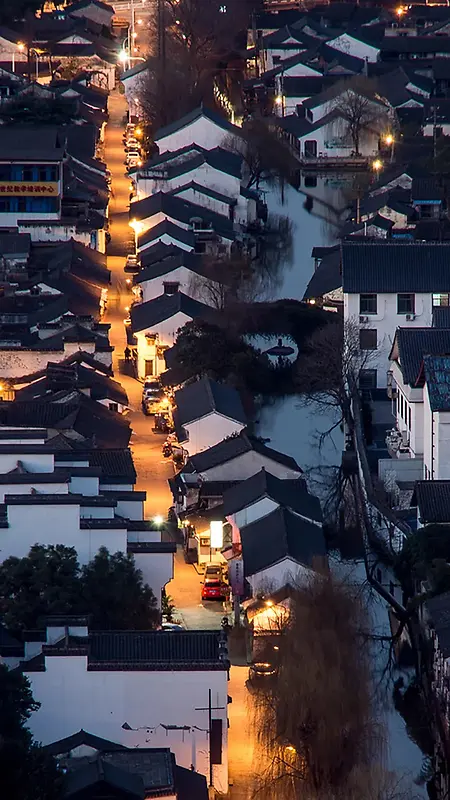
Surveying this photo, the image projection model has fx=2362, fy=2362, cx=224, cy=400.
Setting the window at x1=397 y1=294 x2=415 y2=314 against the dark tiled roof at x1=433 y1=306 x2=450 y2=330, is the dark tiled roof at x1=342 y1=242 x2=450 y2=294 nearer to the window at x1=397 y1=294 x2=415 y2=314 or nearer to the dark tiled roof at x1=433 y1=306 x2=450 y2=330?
the window at x1=397 y1=294 x2=415 y2=314

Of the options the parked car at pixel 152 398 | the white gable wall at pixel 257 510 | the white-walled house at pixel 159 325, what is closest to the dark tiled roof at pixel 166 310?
the white-walled house at pixel 159 325

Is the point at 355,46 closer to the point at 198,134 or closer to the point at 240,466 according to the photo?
the point at 198,134

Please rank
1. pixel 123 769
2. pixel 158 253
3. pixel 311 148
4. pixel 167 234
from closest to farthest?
pixel 123 769 → pixel 158 253 → pixel 167 234 → pixel 311 148

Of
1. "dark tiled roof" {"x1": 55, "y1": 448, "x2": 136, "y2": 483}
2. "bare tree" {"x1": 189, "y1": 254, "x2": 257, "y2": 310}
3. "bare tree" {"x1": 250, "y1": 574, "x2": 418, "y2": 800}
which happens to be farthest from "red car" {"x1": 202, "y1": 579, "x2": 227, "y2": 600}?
"bare tree" {"x1": 189, "y1": 254, "x2": 257, "y2": 310}

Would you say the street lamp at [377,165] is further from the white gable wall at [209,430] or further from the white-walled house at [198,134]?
the white gable wall at [209,430]

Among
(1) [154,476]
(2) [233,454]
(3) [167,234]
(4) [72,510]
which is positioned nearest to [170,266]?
(3) [167,234]

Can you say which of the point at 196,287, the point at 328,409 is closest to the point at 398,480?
the point at 328,409
